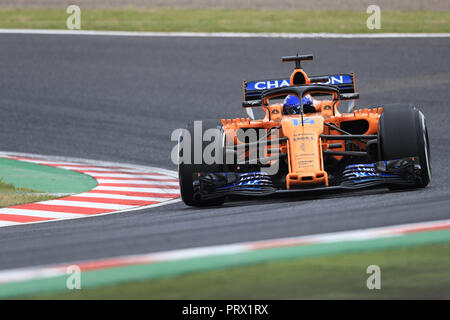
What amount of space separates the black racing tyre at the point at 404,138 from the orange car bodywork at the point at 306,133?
558mm

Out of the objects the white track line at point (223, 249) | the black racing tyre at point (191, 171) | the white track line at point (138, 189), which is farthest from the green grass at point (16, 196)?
the white track line at point (223, 249)

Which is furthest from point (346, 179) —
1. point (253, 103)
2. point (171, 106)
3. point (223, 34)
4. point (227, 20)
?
point (227, 20)

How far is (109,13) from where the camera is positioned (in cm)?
2294

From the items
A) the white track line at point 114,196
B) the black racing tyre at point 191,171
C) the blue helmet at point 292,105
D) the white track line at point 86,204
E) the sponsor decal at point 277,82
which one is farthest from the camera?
the white track line at point 114,196

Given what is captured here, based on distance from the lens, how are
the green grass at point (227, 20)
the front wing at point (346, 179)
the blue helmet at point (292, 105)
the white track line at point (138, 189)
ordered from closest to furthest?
the front wing at point (346, 179) < the blue helmet at point (292, 105) < the white track line at point (138, 189) < the green grass at point (227, 20)

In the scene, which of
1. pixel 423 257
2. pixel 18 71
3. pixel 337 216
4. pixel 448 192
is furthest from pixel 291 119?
pixel 18 71

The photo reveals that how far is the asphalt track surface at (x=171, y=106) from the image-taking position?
22.2 feet

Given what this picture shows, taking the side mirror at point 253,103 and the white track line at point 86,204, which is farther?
the white track line at point 86,204

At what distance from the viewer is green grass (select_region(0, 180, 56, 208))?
10.3 metres

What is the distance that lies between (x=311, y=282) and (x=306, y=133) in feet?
13.7

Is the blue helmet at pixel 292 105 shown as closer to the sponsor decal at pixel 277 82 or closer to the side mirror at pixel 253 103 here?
the side mirror at pixel 253 103

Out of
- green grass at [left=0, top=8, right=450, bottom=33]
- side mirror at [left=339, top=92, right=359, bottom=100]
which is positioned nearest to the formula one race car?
side mirror at [left=339, top=92, right=359, bottom=100]

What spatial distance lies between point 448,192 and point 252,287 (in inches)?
162
